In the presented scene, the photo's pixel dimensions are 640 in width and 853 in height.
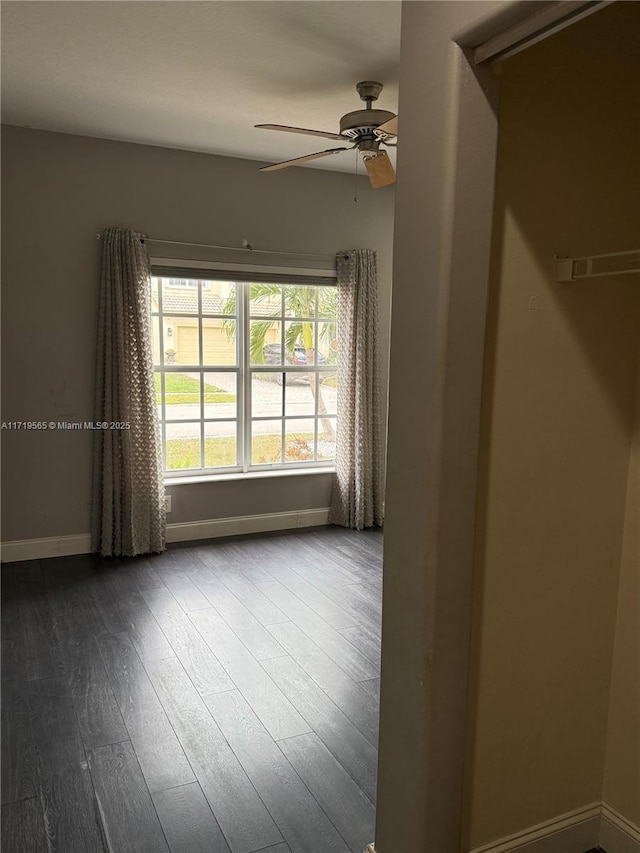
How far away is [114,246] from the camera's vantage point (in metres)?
4.22

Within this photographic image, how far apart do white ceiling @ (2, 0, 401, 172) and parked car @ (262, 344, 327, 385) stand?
4.99 ft

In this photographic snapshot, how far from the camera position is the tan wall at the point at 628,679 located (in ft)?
6.11

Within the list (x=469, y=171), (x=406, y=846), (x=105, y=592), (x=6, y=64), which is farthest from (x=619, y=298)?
(x=105, y=592)

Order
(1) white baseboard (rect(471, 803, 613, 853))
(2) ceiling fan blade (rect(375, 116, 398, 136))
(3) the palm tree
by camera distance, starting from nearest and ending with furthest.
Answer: (1) white baseboard (rect(471, 803, 613, 853)), (2) ceiling fan blade (rect(375, 116, 398, 136)), (3) the palm tree

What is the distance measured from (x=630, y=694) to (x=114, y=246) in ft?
12.4

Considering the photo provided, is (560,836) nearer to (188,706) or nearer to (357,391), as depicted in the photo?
(188,706)

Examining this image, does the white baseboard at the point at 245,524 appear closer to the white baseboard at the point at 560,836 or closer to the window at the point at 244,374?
the window at the point at 244,374

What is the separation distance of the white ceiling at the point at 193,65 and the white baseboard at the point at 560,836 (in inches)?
111

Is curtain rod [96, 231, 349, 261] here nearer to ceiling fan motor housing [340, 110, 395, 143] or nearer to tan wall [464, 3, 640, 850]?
ceiling fan motor housing [340, 110, 395, 143]

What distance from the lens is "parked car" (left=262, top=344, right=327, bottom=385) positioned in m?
5.07

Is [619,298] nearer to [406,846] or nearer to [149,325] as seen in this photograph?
[406,846]

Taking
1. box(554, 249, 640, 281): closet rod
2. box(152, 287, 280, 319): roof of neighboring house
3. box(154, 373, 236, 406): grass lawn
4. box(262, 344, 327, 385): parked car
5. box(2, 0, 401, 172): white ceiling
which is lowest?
box(154, 373, 236, 406): grass lawn

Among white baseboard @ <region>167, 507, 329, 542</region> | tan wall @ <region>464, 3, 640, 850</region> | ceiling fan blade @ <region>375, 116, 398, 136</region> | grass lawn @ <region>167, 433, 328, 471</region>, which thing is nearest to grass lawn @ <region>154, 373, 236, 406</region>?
grass lawn @ <region>167, 433, 328, 471</region>

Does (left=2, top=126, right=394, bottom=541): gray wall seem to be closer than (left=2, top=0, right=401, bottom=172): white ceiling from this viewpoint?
No
